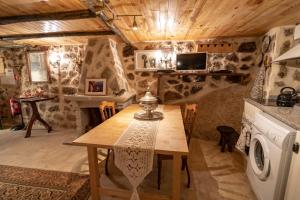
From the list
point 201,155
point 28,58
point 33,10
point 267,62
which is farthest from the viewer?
point 28,58

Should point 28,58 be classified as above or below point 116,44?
below

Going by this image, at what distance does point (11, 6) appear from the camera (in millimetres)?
1732

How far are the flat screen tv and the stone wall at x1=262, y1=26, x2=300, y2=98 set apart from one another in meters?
1.09

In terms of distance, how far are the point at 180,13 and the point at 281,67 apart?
69.0 inches

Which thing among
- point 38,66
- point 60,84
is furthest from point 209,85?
point 38,66

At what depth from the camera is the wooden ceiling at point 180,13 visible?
163cm

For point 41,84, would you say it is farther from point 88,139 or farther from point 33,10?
point 88,139

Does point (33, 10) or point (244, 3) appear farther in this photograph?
point (33, 10)

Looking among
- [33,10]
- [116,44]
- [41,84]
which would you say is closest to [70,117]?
[41,84]

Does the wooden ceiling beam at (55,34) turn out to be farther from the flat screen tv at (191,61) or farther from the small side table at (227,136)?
the small side table at (227,136)

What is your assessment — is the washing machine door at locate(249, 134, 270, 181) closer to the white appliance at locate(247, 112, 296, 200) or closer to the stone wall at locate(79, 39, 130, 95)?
the white appliance at locate(247, 112, 296, 200)

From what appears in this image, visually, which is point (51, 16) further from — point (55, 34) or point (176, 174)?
point (176, 174)

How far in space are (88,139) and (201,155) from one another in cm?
199

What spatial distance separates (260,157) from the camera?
183 centimetres
